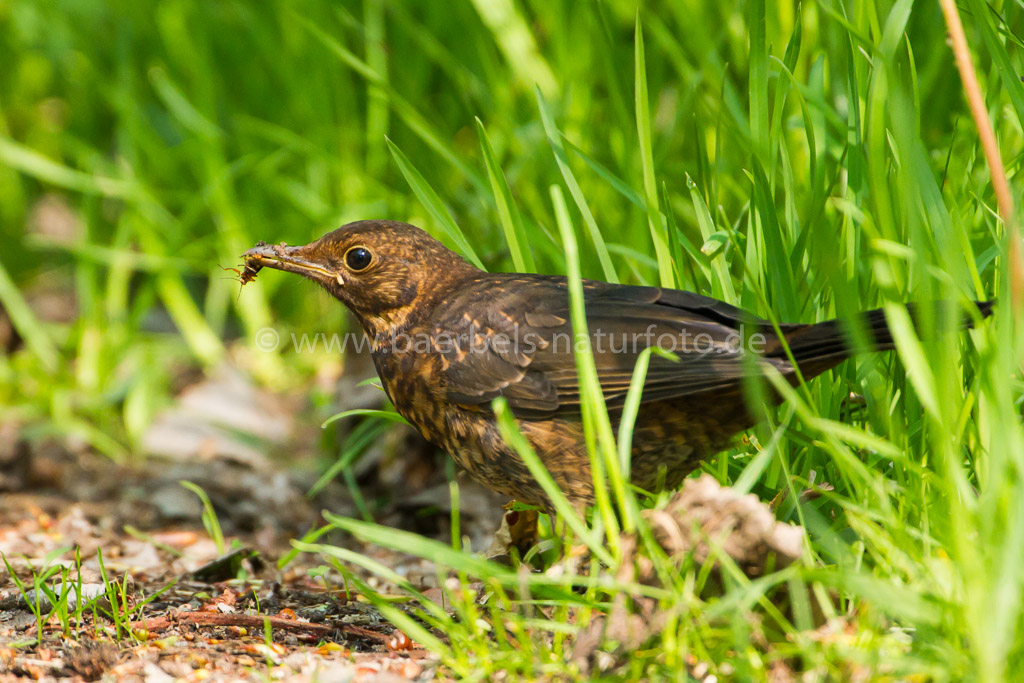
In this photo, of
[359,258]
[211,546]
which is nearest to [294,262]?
[359,258]

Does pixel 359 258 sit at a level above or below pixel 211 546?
above

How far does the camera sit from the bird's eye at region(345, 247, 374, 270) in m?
3.08

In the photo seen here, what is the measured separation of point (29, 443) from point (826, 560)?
3.53m

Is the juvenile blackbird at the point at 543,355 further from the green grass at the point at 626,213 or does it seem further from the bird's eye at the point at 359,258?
the green grass at the point at 626,213

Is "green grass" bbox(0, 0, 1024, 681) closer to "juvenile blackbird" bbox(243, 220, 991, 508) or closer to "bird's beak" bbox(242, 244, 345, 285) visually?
"juvenile blackbird" bbox(243, 220, 991, 508)

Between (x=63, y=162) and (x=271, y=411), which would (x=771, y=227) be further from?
(x=63, y=162)

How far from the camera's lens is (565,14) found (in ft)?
14.1

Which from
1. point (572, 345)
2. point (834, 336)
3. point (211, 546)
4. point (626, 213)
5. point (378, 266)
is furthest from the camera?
point (626, 213)

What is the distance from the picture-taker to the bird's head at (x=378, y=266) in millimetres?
3066

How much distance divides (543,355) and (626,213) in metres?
1.35

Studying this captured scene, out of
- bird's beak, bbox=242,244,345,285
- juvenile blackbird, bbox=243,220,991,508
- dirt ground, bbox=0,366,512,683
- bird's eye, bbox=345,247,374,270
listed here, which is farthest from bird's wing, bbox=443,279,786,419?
dirt ground, bbox=0,366,512,683

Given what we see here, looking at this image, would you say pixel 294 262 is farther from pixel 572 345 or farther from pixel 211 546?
pixel 211 546

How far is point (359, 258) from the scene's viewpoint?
3086 millimetres

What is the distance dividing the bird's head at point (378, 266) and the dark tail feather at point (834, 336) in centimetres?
116
